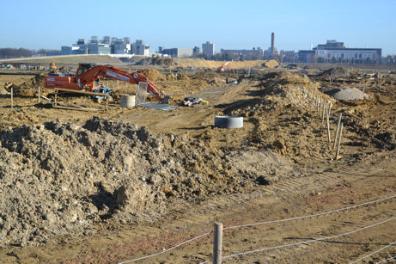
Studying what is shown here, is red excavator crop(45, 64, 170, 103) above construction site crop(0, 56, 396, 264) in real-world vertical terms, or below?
above

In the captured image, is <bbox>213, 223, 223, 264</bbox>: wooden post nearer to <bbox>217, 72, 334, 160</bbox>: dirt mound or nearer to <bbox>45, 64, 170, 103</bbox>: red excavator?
<bbox>217, 72, 334, 160</bbox>: dirt mound

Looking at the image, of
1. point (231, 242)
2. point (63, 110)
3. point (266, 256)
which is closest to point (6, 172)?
point (231, 242)

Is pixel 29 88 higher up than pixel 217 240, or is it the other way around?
pixel 29 88

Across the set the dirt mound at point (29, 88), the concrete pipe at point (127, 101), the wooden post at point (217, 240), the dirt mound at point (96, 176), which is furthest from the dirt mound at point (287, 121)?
the dirt mound at point (29, 88)

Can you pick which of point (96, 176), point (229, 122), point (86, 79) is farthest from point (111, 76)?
point (96, 176)

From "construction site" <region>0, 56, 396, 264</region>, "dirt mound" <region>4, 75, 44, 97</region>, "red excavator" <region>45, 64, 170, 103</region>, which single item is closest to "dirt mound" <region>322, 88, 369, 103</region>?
"red excavator" <region>45, 64, 170, 103</region>

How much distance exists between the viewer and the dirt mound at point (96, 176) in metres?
8.64

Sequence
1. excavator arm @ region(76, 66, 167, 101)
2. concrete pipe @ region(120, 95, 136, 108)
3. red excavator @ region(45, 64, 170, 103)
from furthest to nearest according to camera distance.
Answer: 1. red excavator @ region(45, 64, 170, 103)
2. concrete pipe @ region(120, 95, 136, 108)
3. excavator arm @ region(76, 66, 167, 101)

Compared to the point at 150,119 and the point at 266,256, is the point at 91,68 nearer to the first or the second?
the point at 150,119

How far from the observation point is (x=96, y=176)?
10281 millimetres

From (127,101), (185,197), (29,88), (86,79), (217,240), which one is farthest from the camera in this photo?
(29,88)

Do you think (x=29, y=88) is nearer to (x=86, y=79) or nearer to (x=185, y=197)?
(x=86, y=79)

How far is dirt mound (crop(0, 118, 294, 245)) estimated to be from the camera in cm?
864

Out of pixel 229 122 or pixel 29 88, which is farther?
pixel 29 88
